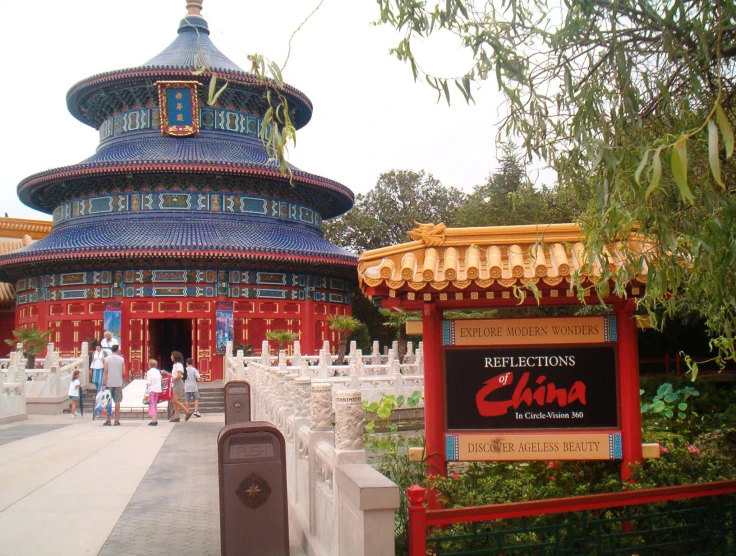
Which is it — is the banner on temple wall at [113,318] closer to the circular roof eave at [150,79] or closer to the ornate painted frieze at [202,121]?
the ornate painted frieze at [202,121]

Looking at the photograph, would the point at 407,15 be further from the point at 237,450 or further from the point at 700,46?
the point at 237,450

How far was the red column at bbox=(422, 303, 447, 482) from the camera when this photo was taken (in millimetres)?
7539

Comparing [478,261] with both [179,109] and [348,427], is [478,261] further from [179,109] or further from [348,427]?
[179,109]

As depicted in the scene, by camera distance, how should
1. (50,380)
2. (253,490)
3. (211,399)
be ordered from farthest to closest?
(211,399), (50,380), (253,490)

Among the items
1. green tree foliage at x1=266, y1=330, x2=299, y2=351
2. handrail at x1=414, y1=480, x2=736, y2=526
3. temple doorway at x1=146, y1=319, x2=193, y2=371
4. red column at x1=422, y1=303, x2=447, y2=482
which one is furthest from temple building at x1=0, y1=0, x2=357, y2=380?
handrail at x1=414, y1=480, x2=736, y2=526

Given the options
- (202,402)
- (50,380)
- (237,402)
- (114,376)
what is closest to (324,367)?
(202,402)

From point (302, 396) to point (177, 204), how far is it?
2567cm

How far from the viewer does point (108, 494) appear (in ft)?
32.1

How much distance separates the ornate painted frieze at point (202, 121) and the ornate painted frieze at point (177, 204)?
3.85m

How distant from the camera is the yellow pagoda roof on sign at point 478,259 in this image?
7340 millimetres

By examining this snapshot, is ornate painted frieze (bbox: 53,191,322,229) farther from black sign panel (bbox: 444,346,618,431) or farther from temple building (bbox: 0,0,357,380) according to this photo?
black sign panel (bbox: 444,346,618,431)

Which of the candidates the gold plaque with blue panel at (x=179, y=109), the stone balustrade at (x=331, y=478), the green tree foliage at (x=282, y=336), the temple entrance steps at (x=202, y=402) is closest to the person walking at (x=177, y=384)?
the temple entrance steps at (x=202, y=402)

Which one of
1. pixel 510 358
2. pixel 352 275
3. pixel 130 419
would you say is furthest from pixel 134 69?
pixel 510 358

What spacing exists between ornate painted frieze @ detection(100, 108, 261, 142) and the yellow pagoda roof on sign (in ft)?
95.6
